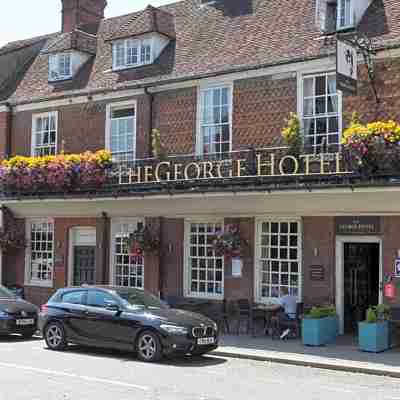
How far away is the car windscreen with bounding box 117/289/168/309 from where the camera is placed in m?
13.5

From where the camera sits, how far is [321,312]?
15.2m

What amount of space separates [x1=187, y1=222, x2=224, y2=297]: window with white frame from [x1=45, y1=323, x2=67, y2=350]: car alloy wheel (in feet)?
17.3

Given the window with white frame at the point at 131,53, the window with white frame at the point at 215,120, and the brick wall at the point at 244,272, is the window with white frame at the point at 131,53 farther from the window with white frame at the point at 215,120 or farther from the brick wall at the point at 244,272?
the brick wall at the point at 244,272

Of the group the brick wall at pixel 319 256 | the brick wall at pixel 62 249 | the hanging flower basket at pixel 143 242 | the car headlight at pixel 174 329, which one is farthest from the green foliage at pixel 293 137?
the brick wall at pixel 62 249

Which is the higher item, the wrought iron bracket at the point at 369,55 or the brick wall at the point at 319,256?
the wrought iron bracket at the point at 369,55

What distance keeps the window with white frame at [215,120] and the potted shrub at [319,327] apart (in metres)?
5.46

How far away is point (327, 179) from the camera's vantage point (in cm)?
1518

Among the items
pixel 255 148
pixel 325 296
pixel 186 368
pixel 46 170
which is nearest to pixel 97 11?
pixel 46 170

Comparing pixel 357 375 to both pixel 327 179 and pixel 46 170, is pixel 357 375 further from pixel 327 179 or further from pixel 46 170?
pixel 46 170

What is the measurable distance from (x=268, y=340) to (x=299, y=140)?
495cm

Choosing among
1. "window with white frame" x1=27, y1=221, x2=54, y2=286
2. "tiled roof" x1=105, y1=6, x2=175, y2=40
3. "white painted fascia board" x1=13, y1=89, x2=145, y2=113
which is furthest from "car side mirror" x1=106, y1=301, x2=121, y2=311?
"tiled roof" x1=105, y1=6, x2=175, y2=40

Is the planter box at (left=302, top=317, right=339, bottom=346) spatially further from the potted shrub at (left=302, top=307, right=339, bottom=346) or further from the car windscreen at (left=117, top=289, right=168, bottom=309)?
the car windscreen at (left=117, top=289, right=168, bottom=309)

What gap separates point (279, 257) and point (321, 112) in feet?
12.8

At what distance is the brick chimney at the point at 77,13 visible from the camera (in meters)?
25.4
